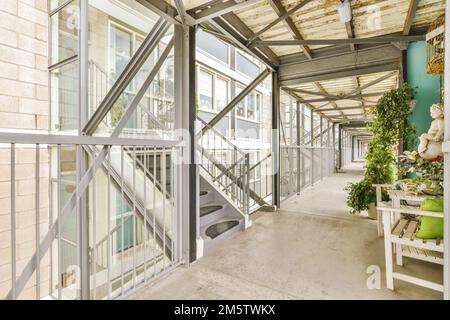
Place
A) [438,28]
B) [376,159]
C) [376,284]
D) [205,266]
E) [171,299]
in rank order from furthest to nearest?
[376,159], [205,266], [438,28], [376,284], [171,299]

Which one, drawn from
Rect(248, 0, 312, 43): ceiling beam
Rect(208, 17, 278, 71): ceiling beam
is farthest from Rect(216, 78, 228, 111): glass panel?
Rect(248, 0, 312, 43): ceiling beam

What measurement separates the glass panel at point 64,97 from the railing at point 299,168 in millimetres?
3929

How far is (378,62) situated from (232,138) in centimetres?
396

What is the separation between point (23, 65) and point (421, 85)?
18.1 feet

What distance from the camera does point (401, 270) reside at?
7.23 feet

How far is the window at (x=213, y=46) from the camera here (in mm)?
5750

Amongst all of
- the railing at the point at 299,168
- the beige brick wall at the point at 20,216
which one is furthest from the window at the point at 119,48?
the railing at the point at 299,168

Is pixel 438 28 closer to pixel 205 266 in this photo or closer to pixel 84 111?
pixel 205 266
